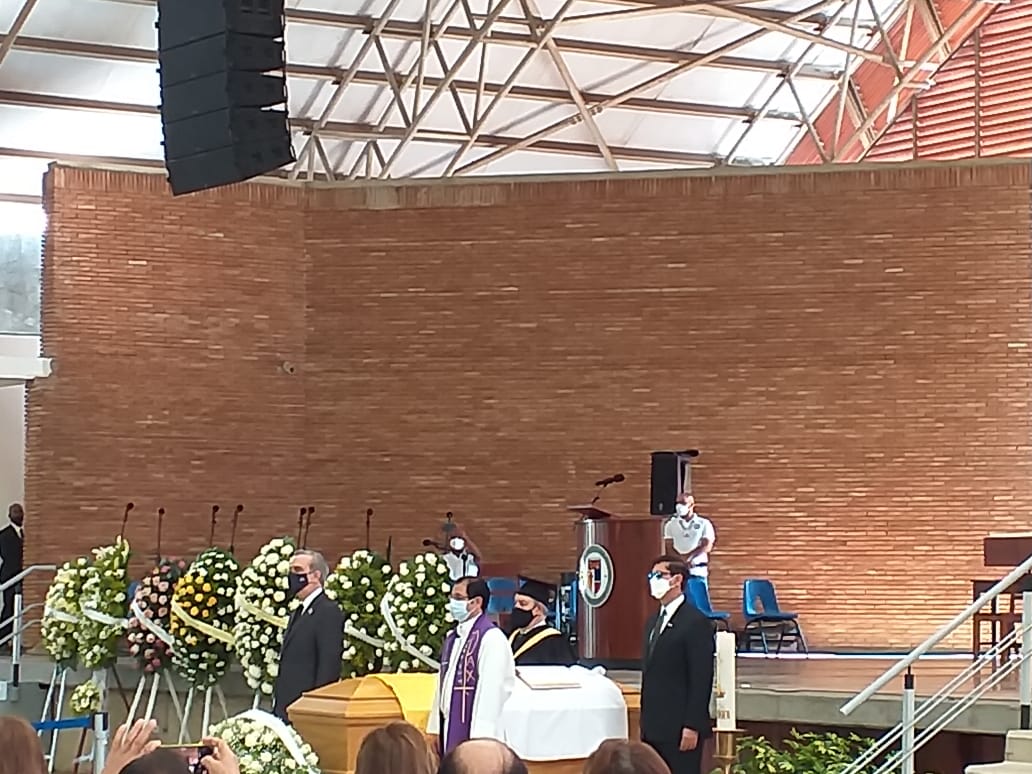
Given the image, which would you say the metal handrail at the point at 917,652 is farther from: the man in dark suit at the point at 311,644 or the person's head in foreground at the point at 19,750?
the person's head in foreground at the point at 19,750

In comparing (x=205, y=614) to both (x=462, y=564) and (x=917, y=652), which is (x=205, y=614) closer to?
(x=462, y=564)

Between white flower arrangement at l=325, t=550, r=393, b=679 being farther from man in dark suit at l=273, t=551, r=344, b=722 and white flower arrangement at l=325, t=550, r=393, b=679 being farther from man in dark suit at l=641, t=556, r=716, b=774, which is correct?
man in dark suit at l=641, t=556, r=716, b=774

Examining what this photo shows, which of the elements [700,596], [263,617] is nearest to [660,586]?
[263,617]

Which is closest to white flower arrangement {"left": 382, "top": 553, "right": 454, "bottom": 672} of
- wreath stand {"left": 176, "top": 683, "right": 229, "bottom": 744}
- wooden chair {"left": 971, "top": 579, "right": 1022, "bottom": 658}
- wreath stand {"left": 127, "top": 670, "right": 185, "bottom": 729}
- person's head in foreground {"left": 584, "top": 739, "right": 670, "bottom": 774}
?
wreath stand {"left": 176, "top": 683, "right": 229, "bottom": 744}

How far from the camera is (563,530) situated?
52.4ft

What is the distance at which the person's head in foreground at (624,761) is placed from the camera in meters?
3.66

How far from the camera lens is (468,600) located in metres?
7.78

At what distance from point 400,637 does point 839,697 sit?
2.63m

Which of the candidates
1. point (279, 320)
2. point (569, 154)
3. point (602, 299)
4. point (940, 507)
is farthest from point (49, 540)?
point (569, 154)

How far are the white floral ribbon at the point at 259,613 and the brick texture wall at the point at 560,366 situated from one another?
453cm

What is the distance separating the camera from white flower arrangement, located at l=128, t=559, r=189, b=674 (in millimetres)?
12156

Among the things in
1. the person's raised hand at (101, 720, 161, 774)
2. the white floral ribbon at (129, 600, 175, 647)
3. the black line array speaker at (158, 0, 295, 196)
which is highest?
the black line array speaker at (158, 0, 295, 196)

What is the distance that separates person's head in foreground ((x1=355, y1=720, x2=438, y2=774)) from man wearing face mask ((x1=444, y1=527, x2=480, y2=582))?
7.14m

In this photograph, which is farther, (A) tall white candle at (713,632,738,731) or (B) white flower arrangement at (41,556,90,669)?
(B) white flower arrangement at (41,556,90,669)
